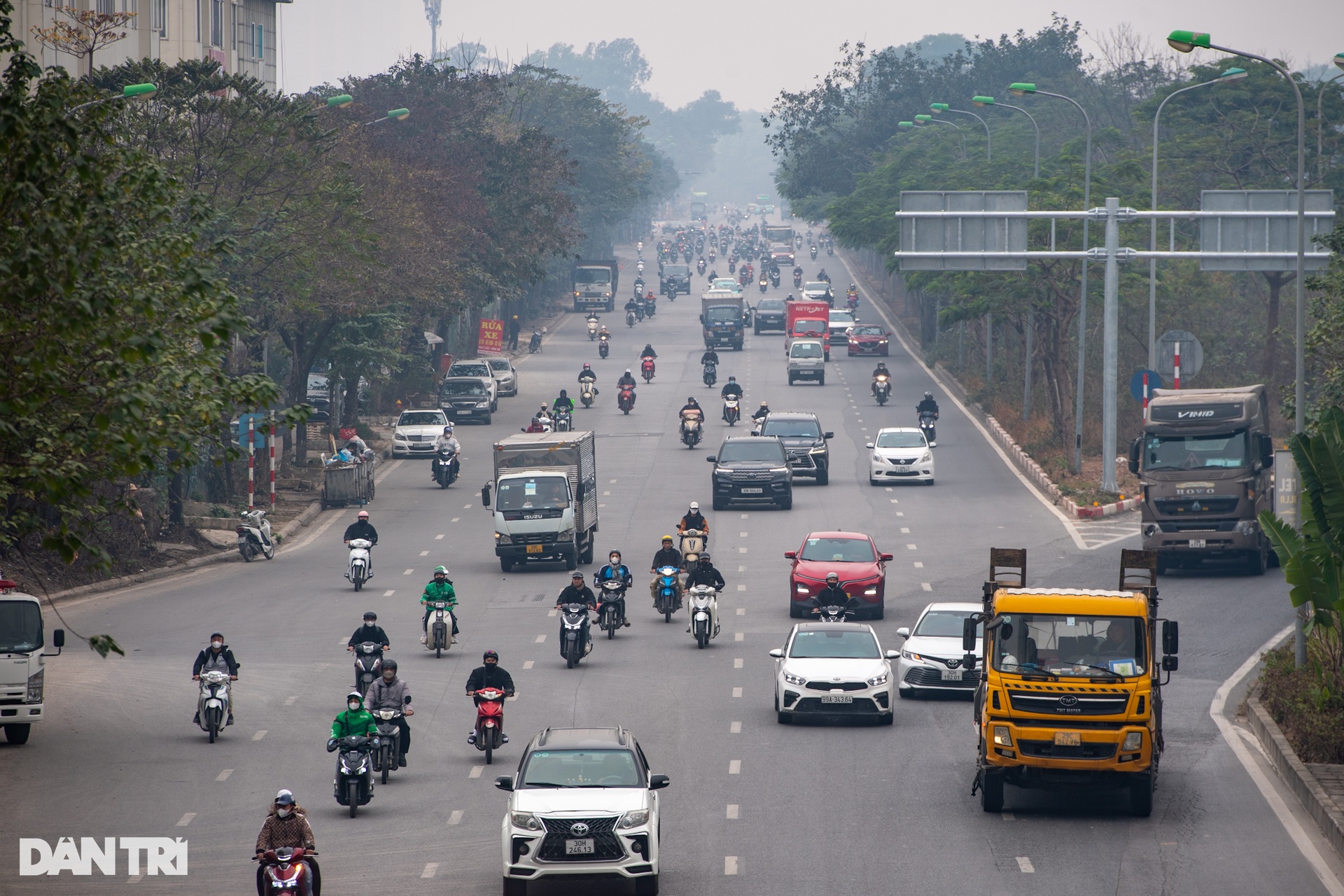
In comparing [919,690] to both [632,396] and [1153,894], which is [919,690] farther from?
[632,396]

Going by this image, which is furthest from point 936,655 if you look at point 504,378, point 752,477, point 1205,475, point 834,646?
point 504,378

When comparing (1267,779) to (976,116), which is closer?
(1267,779)

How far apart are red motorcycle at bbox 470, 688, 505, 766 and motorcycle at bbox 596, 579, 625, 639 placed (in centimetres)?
827

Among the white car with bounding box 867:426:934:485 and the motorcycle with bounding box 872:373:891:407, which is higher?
the motorcycle with bounding box 872:373:891:407

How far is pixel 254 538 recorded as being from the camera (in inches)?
1500

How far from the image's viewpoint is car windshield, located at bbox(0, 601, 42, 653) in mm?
22328

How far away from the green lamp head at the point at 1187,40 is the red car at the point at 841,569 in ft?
33.6

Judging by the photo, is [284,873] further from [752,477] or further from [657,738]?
[752,477]

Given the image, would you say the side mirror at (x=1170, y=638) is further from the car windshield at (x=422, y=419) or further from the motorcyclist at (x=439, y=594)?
the car windshield at (x=422, y=419)

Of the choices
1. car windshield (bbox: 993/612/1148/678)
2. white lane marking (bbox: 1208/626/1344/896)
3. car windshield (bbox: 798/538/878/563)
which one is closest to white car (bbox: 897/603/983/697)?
white lane marking (bbox: 1208/626/1344/896)

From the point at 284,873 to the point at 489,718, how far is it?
258 inches

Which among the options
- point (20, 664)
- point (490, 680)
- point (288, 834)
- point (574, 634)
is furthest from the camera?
point (574, 634)

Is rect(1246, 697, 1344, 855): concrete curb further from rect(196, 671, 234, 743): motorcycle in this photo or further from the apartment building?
the apartment building

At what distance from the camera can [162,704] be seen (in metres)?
24.9
